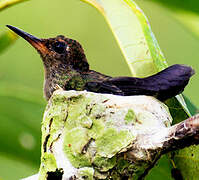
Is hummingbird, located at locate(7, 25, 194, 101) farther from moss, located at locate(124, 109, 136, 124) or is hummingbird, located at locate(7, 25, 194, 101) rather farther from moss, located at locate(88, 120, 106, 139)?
moss, located at locate(88, 120, 106, 139)

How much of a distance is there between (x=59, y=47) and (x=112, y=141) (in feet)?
4.98

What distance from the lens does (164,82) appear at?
335 centimetres

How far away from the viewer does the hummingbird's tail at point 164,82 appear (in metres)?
3.36

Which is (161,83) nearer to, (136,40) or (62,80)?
(136,40)

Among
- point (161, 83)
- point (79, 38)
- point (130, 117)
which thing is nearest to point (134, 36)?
point (161, 83)

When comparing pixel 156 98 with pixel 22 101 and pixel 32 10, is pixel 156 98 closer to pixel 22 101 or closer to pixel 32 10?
pixel 22 101

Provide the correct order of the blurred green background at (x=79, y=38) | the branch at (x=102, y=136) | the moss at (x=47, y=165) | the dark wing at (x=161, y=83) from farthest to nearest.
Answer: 1. the blurred green background at (x=79, y=38)
2. the dark wing at (x=161, y=83)
3. the moss at (x=47, y=165)
4. the branch at (x=102, y=136)

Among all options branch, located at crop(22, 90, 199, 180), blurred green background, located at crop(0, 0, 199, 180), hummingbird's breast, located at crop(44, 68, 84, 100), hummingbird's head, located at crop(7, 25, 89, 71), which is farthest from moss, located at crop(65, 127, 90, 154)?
blurred green background, located at crop(0, 0, 199, 180)

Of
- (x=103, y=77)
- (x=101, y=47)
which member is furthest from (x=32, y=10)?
(x=103, y=77)

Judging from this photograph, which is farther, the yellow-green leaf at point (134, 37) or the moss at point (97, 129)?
the yellow-green leaf at point (134, 37)

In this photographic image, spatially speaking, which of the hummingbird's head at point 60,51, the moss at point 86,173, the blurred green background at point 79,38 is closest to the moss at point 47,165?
the moss at point 86,173

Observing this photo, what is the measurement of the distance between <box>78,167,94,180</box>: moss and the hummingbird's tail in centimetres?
75

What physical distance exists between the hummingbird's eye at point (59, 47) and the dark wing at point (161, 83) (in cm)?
84

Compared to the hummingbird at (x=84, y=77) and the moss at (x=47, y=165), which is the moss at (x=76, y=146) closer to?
the moss at (x=47, y=165)
